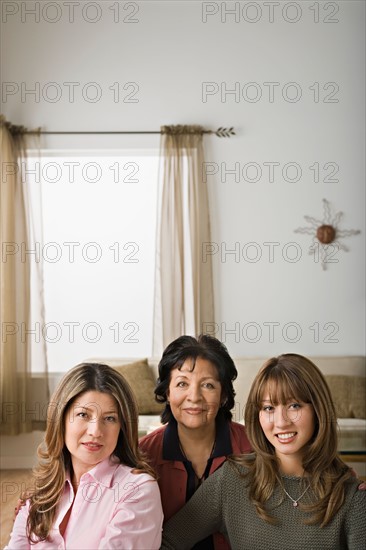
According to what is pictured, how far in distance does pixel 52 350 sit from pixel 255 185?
6.59 ft

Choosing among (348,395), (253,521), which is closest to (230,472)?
(253,521)

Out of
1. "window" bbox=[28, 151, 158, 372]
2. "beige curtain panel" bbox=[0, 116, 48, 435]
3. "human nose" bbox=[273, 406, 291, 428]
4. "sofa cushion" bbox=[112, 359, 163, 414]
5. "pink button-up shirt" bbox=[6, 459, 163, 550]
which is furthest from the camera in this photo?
"window" bbox=[28, 151, 158, 372]

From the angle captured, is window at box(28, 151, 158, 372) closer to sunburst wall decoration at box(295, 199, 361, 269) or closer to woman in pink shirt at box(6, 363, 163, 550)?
sunburst wall decoration at box(295, 199, 361, 269)

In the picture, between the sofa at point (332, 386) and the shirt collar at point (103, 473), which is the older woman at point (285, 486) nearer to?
the shirt collar at point (103, 473)

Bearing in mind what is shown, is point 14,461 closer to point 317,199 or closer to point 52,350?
point 52,350

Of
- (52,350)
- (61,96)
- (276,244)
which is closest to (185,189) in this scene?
(276,244)

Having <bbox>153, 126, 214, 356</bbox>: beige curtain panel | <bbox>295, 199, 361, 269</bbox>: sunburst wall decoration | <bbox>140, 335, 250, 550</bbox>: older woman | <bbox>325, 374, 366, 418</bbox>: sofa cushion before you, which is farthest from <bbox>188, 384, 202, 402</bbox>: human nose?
<bbox>295, 199, 361, 269</bbox>: sunburst wall decoration

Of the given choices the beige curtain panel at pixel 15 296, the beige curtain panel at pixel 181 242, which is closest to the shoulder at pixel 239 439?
the beige curtain panel at pixel 181 242

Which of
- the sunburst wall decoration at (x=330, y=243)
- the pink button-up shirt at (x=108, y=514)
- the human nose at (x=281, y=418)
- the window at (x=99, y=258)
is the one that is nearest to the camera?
the pink button-up shirt at (x=108, y=514)

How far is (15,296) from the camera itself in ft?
18.2

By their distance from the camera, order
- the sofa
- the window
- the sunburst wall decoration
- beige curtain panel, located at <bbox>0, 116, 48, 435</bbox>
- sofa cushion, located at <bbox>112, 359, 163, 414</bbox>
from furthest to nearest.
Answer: the window
the sunburst wall decoration
beige curtain panel, located at <bbox>0, 116, 48, 435</bbox>
sofa cushion, located at <bbox>112, 359, 163, 414</bbox>
the sofa

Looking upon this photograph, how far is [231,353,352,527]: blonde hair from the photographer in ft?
5.64

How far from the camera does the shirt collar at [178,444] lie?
1.86 metres

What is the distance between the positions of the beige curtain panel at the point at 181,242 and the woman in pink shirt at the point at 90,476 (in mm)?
3737
